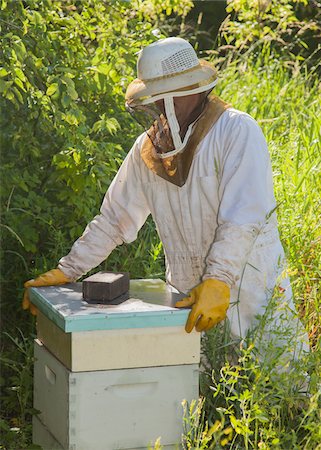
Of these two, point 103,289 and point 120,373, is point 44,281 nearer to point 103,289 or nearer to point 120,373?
point 103,289

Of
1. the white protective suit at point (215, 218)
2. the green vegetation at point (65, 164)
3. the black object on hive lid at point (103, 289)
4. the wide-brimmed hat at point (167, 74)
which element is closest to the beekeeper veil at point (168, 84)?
the wide-brimmed hat at point (167, 74)

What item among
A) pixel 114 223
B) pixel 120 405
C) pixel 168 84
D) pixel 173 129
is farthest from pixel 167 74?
pixel 120 405

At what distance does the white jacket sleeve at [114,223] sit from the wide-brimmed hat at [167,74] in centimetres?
39

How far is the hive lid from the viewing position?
2914 millimetres

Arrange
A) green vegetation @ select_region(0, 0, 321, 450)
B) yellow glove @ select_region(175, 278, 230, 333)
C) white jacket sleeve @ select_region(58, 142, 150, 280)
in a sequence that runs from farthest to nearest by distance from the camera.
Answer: green vegetation @ select_region(0, 0, 321, 450) < white jacket sleeve @ select_region(58, 142, 150, 280) < yellow glove @ select_region(175, 278, 230, 333)

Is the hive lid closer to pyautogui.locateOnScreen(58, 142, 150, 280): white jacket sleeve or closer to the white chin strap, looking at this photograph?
pyautogui.locateOnScreen(58, 142, 150, 280): white jacket sleeve

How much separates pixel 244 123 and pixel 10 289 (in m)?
1.87

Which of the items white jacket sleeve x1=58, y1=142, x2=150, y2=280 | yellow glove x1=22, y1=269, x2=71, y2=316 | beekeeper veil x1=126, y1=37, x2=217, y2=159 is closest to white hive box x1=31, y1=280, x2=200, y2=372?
yellow glove x1=22, y1=269, x2=71, y2=316

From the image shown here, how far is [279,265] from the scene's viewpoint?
355 centimetres

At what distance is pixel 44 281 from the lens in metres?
3.62

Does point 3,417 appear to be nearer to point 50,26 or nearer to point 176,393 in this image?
point 176,393

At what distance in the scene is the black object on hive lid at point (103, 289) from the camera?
3111 mm

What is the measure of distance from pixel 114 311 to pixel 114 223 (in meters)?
0.88

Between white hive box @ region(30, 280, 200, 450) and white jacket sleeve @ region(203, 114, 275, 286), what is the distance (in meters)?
0.28
